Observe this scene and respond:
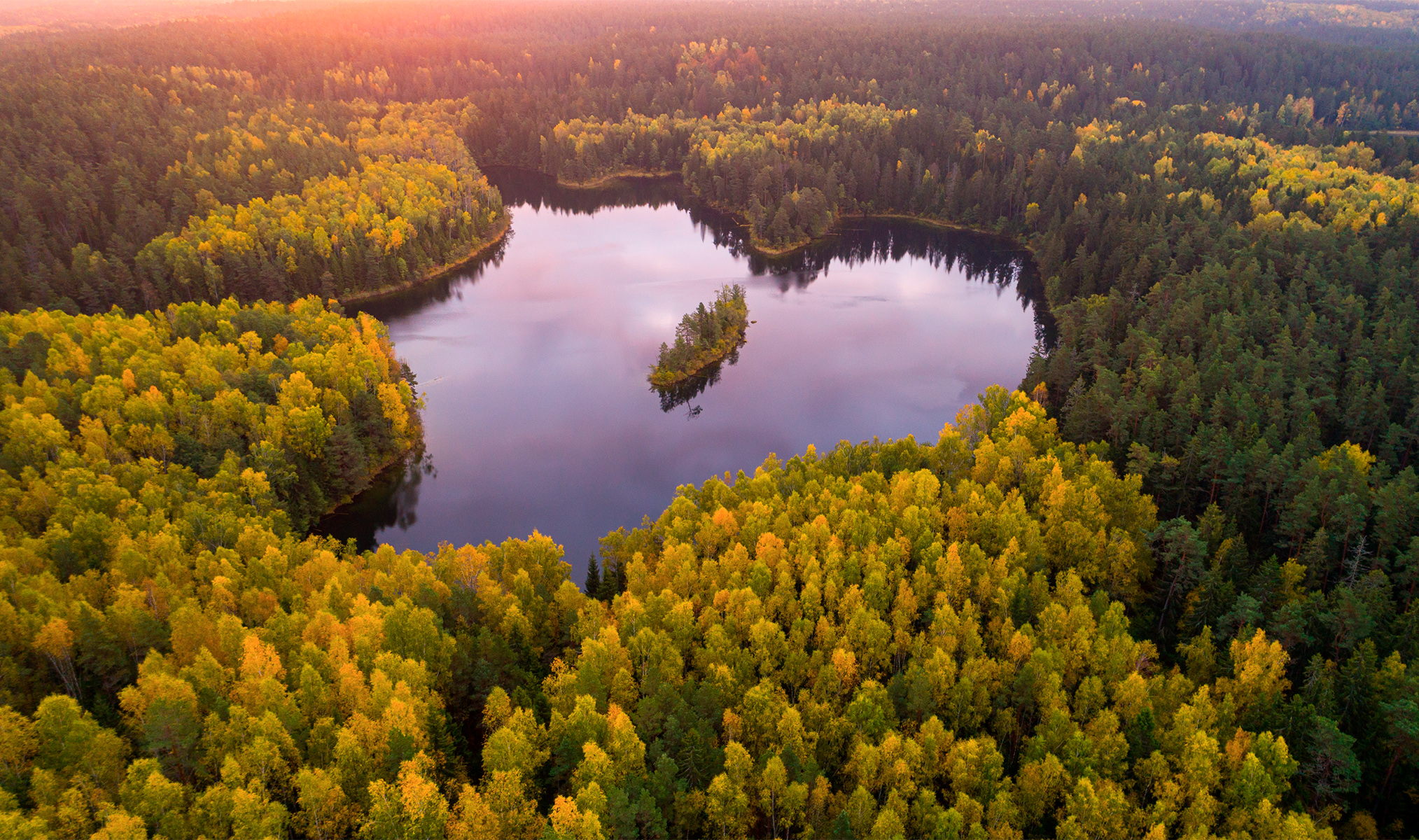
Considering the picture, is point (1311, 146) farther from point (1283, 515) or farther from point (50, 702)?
point (50, 702)

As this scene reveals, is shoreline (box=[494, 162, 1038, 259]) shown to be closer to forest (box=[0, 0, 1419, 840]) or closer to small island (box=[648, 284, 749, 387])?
small island (box=[648, 284, 749, 387])

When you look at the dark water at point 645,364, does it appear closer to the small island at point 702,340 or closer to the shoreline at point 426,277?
the small island at point 702,340

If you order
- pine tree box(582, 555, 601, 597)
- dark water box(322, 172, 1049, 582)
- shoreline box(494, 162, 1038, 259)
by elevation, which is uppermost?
shoreline box(494, 162, 1038, 259)

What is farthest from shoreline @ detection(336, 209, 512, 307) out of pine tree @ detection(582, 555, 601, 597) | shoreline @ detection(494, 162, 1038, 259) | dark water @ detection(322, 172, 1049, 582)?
pine tree @ detection(582, 555, 601, 597)

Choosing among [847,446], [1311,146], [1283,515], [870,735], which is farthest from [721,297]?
[1311,146]

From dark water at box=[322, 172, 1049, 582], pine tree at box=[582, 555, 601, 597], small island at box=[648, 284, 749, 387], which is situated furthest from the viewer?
small island at box=[648, 284, 749, 387]

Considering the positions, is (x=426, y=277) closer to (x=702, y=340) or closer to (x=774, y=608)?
(x=702, y=340)

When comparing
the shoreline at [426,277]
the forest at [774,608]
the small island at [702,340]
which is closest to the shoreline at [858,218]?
the small island at [702,340]
